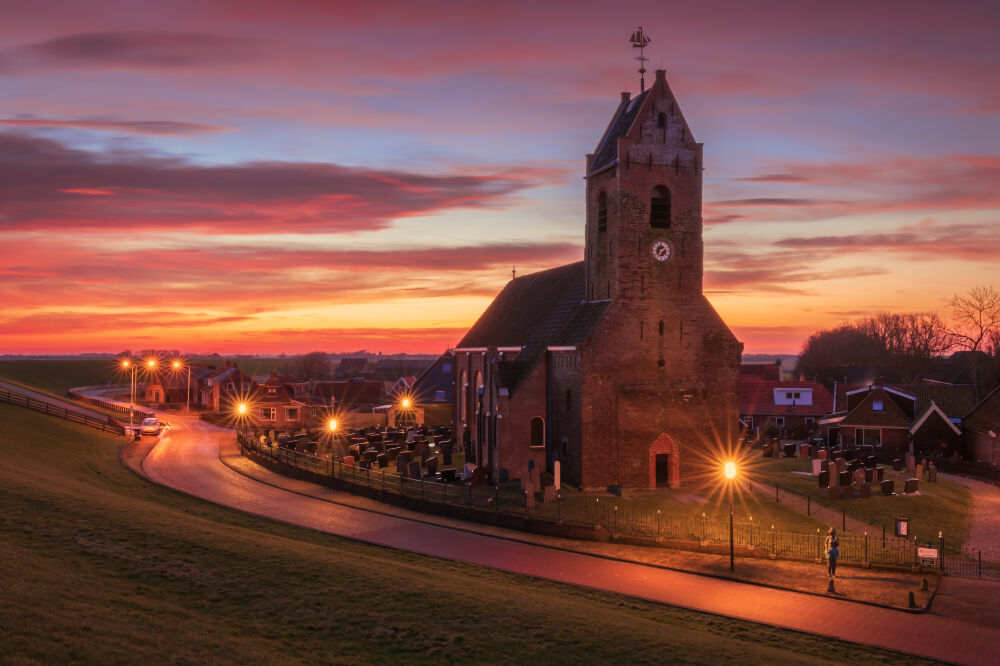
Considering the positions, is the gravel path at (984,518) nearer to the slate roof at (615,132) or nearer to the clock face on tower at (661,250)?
the clock face on tower at (661,250)

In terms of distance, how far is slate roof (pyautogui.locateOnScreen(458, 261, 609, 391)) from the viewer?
43.3m

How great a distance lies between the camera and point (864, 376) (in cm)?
12250

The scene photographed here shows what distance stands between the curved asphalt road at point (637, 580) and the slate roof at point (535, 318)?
13774 millimetres

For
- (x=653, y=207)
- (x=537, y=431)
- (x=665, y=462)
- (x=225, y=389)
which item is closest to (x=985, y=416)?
(x=665, y=462)

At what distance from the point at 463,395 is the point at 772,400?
3521 cm

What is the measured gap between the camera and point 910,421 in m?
60.2

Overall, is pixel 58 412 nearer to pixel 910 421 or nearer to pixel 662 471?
pixel 662 471

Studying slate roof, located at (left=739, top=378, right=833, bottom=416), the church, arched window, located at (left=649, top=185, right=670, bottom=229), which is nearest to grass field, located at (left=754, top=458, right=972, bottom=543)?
the church

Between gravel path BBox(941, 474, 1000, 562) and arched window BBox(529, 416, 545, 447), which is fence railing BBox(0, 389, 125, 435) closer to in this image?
arched window BBox(529, 416, 545, 447)

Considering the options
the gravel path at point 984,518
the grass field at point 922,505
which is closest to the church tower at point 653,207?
the grass field at point 922,505

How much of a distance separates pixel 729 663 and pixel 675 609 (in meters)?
4.96

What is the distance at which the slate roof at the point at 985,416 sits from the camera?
5588cm

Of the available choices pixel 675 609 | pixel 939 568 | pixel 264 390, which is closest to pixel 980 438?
pixel 939 568

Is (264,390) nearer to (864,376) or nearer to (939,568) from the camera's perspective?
(939,568)
